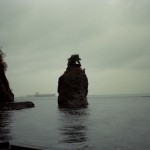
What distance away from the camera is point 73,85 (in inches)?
3846

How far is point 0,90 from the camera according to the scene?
8269cm

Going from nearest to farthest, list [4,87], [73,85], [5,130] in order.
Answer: [5,130]
[4,87]
[73,85]

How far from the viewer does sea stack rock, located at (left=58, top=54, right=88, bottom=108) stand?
97938 mm

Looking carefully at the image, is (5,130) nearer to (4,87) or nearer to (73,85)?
(4,87)

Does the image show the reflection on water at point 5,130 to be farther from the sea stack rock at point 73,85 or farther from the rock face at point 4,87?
the sea stack rock at point 73,85

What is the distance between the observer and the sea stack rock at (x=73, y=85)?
97.9 metres

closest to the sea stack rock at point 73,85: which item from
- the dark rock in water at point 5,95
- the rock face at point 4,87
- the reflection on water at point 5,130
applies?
the dark rock in water at point 5,95

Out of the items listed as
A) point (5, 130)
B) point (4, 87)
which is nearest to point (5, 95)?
point (4, 87)

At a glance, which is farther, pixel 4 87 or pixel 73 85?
pixel 73 85

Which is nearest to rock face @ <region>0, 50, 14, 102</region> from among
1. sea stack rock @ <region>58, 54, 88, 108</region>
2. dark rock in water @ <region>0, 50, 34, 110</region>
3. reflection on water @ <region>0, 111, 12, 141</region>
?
dark rock in water @ <region>0, 50, 34, 110</region>

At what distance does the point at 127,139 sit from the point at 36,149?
Answer: 1607cm

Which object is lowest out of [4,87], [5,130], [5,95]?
[5,130]

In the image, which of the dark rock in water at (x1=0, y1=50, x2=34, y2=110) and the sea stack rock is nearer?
the dark rock in water at (x1=0, y1=50, x2=34, y2=110)

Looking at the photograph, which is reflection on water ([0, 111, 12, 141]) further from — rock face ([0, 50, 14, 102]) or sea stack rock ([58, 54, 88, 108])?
sea stack rock ([58, 54, 88, 108])
